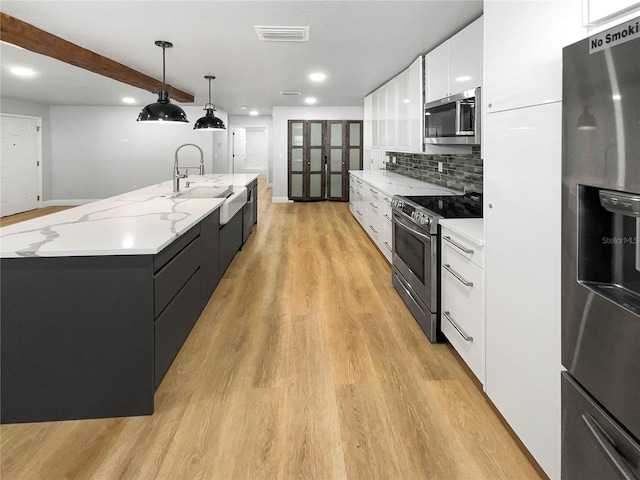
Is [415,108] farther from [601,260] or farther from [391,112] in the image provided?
[601,260]

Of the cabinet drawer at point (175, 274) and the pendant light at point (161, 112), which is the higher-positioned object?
the pendant light at point (161, 112)

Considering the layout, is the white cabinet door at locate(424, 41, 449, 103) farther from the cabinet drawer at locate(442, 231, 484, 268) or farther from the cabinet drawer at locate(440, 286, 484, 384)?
the cabinet drawer at locate(440, 286, 484, 384)

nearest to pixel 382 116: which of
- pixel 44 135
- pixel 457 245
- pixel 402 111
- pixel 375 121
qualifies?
pixel 375 121

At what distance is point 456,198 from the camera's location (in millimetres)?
3873

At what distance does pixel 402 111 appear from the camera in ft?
17.7

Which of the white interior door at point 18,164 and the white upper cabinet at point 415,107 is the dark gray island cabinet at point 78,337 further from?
the white interior door at point 18,164

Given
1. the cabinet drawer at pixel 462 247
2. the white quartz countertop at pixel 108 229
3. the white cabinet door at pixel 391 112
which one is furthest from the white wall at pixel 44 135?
the cabinet drawer at pixel 462 247

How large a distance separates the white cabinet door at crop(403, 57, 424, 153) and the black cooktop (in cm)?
94

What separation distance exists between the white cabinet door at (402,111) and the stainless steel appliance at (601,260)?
12.7 feet

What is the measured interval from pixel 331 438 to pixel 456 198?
2526 millimetres

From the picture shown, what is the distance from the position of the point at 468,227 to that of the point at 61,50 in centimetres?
403

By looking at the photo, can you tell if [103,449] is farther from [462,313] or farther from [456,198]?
[456,198]

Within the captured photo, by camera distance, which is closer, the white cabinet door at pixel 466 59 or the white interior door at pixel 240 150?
the white cabinet door at pixel 466 59

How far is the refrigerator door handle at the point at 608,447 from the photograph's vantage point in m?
1.16
